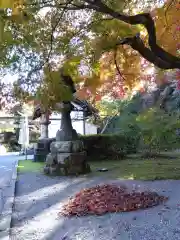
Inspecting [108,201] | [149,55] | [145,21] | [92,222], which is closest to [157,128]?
[108,201]

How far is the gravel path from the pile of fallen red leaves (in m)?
0.19

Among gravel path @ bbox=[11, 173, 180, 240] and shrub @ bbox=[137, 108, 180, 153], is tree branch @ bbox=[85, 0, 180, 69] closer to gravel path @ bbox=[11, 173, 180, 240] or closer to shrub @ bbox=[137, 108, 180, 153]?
gravel path @ bbox=[11, 173, 180, 240]

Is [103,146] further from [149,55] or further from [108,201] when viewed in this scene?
[149,55]

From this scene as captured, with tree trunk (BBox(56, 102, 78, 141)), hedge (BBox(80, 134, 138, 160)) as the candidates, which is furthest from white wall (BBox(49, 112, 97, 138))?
tree trunk (BBox(56, 102, 78, 141))

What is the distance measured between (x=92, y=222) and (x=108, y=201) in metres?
1.10

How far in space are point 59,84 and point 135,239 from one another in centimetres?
470

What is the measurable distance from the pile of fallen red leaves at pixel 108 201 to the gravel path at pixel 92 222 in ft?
0.61

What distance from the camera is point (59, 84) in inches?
328

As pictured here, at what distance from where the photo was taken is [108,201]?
644cm

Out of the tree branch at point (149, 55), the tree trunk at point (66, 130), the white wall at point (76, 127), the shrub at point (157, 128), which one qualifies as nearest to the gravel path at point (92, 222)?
the tree branch at point (149, 55)

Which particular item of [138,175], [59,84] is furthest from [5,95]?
[138,175]

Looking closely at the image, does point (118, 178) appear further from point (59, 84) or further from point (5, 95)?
point (5, 95)

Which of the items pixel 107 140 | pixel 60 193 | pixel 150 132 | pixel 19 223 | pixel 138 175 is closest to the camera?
pixel 19 223

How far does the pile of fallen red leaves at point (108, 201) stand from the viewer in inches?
234
